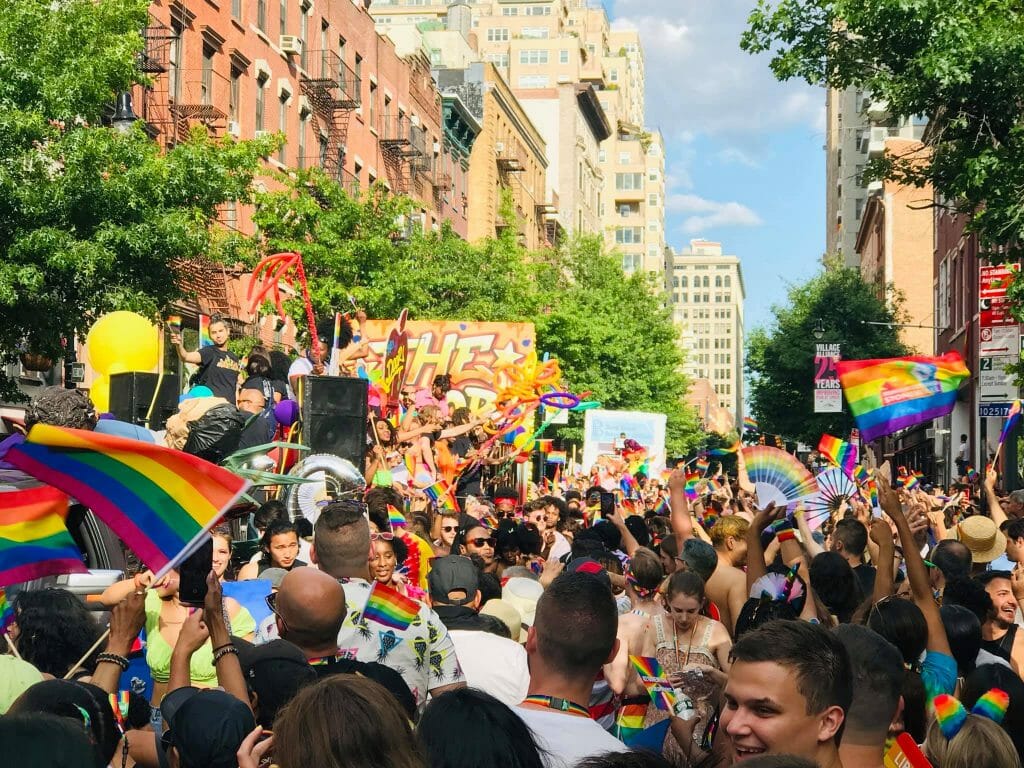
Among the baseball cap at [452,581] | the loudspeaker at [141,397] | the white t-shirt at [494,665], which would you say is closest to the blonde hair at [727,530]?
the baseball cap at [452,581]

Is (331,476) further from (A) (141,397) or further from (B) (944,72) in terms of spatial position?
(B) (944,72)

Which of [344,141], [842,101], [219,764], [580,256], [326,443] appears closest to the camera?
[219,764]

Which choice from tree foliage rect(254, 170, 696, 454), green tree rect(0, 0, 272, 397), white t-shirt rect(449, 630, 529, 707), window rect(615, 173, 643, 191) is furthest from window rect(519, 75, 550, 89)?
white t-shirt rect(449, 630, 529, 707)

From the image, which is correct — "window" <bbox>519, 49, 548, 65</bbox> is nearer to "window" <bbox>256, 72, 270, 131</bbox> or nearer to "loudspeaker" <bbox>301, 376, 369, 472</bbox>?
"window" <bbox>256, 72, 270, 131</bbox>

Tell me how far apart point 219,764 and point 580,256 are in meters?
60.5

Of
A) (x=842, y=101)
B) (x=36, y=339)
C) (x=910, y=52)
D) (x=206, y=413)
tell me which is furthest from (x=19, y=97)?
(x=842, y=101)

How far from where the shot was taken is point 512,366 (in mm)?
25234

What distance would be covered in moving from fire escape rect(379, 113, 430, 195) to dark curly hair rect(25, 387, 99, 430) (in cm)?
3805

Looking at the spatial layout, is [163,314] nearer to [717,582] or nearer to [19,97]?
[19,97]

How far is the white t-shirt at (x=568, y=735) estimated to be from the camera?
388cm

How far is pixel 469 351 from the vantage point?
26.2m

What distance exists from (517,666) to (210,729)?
2.38 metres

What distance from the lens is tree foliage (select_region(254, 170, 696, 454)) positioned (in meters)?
30.0

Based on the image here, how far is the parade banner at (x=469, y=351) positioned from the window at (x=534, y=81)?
81.6 metres
